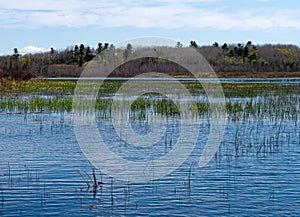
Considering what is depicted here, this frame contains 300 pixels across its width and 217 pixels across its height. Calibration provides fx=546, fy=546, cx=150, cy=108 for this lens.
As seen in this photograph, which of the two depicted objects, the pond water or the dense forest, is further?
the dense forest

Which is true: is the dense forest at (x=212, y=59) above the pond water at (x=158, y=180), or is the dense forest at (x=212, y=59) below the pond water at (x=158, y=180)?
above

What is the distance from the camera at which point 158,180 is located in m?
11.2

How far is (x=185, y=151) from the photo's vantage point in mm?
14500

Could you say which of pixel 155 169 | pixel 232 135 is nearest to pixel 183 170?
pixel 155 169

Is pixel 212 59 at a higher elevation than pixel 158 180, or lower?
higher

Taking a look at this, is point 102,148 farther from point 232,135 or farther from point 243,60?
point 243,60

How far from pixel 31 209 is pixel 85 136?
8.03 meters

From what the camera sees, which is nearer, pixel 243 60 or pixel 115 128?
pixel 115 128

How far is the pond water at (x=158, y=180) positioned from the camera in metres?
9.29

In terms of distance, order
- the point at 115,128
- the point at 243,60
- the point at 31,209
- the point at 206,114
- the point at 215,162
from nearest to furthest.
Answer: the point at 31,209
the point at 215,162
the point at 115,128
the point at 206,114
the point at 243,60

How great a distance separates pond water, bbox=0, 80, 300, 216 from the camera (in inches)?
366

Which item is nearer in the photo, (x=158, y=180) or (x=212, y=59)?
(x=158, y=180)

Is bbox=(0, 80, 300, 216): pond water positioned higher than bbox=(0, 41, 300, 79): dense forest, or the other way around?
bbox=(0, 41, 300, 79): dense forest

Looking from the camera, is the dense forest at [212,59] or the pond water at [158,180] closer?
the pond water at [158,180]
